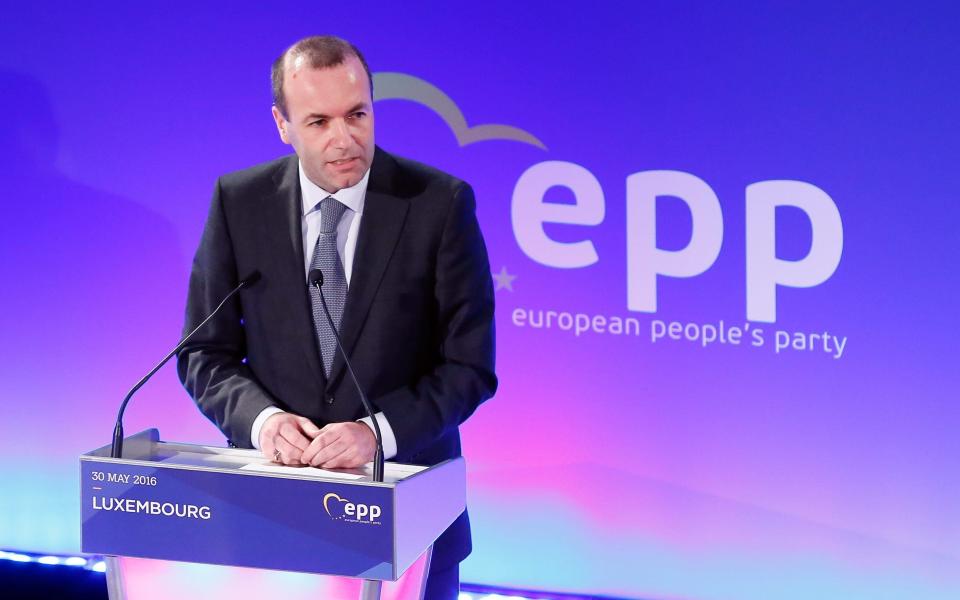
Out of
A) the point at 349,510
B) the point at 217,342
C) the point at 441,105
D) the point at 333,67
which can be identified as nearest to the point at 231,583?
the point at 349,510

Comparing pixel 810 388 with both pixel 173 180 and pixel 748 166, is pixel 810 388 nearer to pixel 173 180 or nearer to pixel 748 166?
pixel 748 166

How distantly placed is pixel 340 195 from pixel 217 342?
1.12 ft

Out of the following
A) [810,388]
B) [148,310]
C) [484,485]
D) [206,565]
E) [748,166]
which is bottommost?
[206,565]

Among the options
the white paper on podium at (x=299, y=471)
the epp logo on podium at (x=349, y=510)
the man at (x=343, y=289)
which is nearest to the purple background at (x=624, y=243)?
the man at (x=343, y=289)

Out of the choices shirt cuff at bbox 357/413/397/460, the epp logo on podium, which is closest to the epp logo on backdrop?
shirt cuff at bbox 357/413/397/460

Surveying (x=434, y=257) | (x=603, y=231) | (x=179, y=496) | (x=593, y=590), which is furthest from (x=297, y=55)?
(x=593, y=590)

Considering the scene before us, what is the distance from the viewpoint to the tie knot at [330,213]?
6.59ft

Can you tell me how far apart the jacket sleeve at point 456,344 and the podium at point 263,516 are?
0.24 metres

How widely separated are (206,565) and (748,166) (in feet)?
7.70

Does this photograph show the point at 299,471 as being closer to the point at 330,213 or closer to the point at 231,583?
the point at 231,583

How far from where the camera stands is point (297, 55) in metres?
1.90

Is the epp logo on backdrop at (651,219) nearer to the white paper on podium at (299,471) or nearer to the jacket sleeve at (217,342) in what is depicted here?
the jacket sleeve at (217,342)

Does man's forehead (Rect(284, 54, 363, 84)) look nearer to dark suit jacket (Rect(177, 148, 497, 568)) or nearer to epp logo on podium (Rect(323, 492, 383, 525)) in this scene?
dark suit jacket (Rect(177, 148, 497, 568))

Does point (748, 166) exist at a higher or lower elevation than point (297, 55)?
higher
